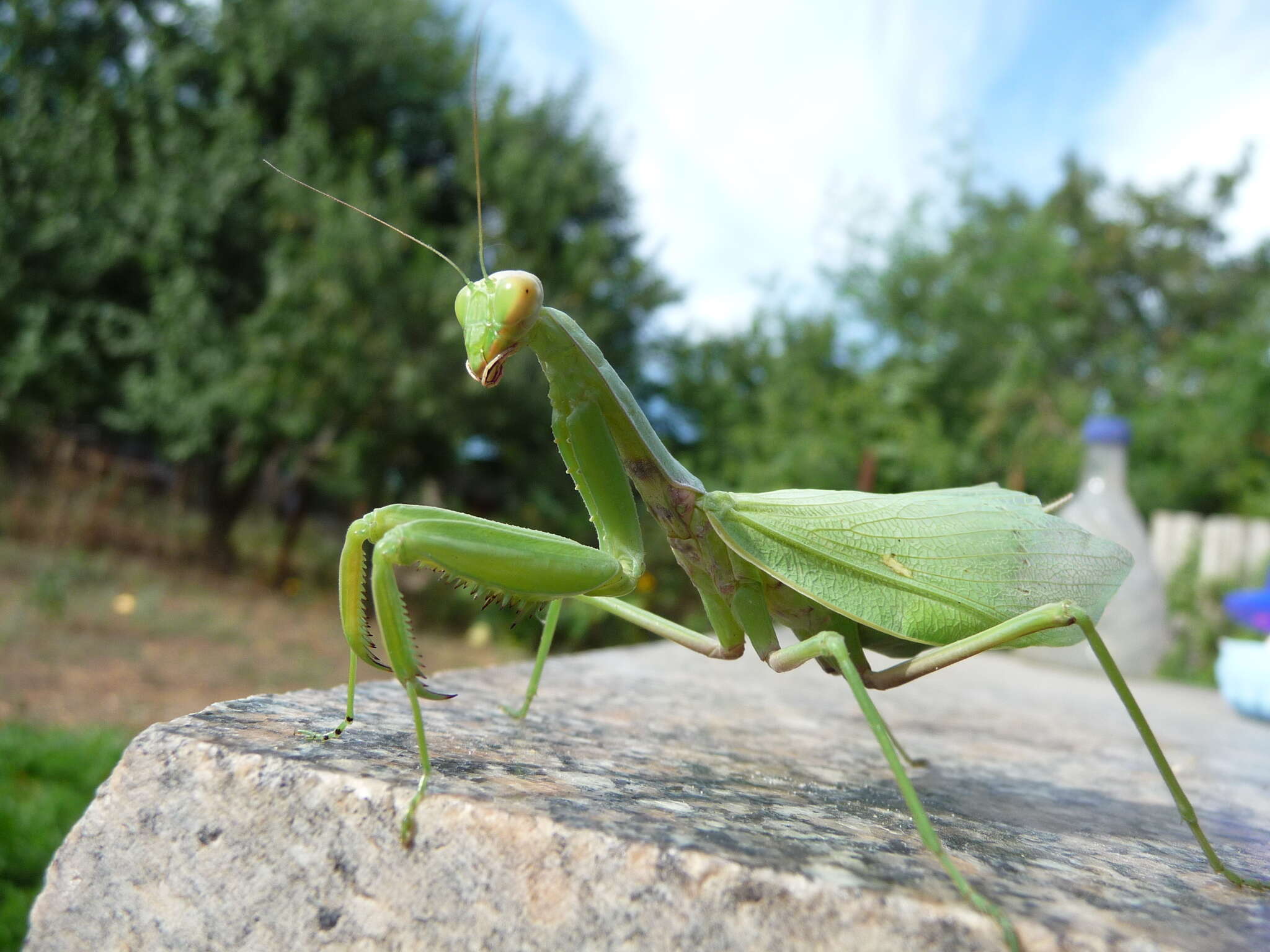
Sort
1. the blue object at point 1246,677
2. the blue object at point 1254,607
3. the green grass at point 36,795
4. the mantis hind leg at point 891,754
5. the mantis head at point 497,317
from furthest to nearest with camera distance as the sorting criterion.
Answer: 1. the blue object at point 1254,607
2. the blue object at point 1246,677
3. the green grass at point 36,795
4. the mantis head at point 497,317
5. the mantis hind leg at point 891,754

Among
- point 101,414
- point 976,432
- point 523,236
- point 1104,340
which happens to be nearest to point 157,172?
point 101,414

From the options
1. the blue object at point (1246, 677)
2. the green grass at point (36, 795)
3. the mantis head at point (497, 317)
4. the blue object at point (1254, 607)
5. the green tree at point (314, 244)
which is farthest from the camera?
the green tree at point (314, 244)

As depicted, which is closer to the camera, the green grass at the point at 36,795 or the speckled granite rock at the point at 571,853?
the speckled granite rock at the point at 571,853

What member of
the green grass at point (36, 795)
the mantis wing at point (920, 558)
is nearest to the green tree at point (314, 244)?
the green grass at point (36, 795)

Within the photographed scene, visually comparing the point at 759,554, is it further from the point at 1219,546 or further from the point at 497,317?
the point at 1219,546

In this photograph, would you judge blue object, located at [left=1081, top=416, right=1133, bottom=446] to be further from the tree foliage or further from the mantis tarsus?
the mantis tarsus

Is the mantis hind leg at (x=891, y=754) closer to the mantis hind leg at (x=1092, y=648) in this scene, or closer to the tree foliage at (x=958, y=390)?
the mantis hind leg at (x=1092, y=648)

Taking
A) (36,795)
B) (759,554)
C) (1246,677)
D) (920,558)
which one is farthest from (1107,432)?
(36,795)

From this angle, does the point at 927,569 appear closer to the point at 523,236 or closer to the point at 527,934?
the point at 527,934
